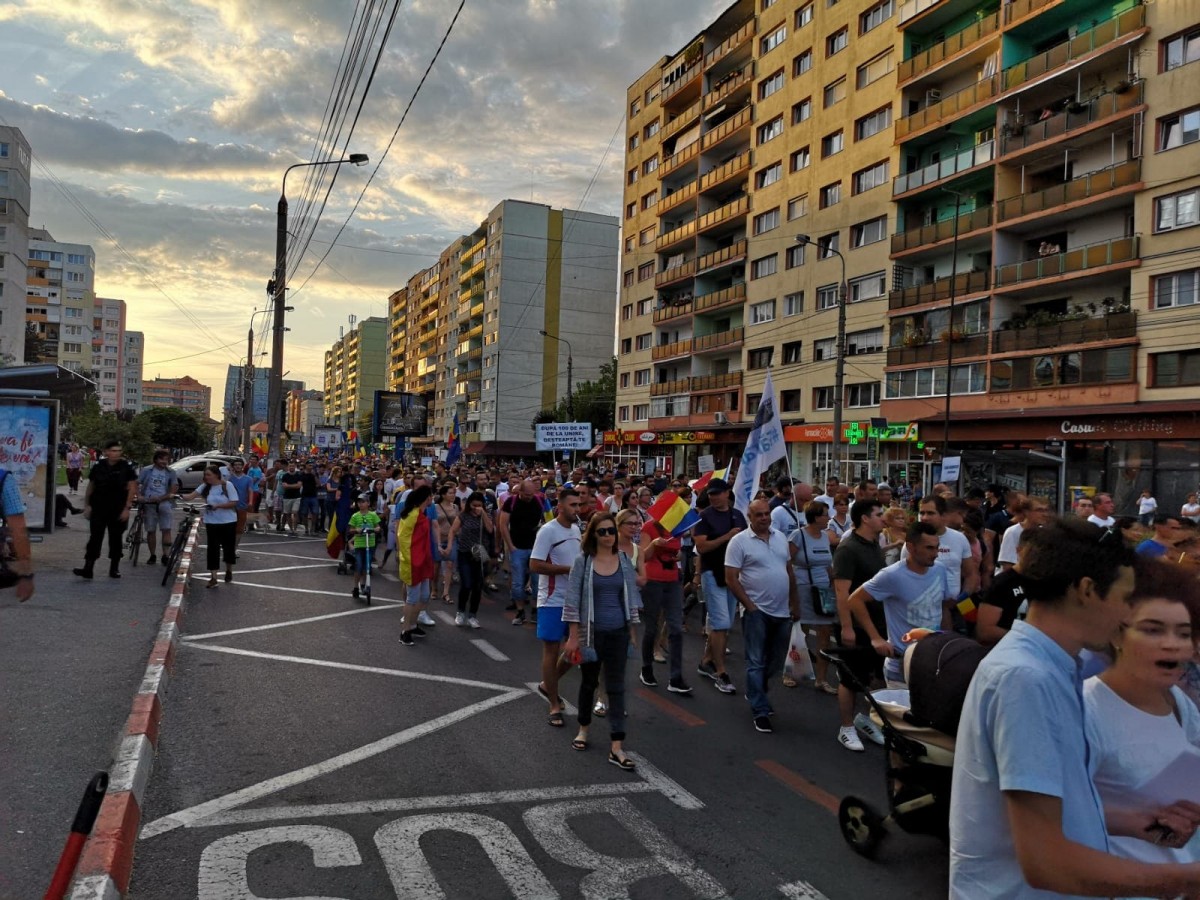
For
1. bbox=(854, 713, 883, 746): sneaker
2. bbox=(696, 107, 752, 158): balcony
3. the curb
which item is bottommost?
the curb

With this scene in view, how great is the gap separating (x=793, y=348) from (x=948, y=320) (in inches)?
400

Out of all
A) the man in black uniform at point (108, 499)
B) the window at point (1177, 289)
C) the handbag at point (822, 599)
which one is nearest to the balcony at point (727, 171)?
the window at point (1177, 289)

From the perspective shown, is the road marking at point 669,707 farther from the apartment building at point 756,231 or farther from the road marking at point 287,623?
the apartment building at point 756,231

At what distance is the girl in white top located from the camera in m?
2.00

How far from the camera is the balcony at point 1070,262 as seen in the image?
27891 millimetres

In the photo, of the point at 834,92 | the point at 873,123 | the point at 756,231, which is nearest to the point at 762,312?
the point at 756,231

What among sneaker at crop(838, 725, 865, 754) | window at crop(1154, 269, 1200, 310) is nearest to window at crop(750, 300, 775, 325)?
window at crop(1154, 269, 1200, 310)

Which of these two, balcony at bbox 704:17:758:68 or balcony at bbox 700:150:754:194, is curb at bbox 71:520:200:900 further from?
balcony at bbox 704:17:758:68

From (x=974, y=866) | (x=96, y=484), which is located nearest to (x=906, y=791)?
(x=974, y=866)

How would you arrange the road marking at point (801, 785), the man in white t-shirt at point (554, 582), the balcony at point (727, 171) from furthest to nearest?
the balcony at point (727, 171)
the man in white t-shirt at point (554, 582)
the road marking at point (801, 785)

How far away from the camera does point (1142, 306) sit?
27.4 metres

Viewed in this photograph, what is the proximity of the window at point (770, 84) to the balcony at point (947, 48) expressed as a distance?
9.59 metres

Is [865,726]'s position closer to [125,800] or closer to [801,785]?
[801,785]

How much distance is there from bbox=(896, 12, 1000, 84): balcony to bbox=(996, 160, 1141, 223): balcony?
7.20 m
